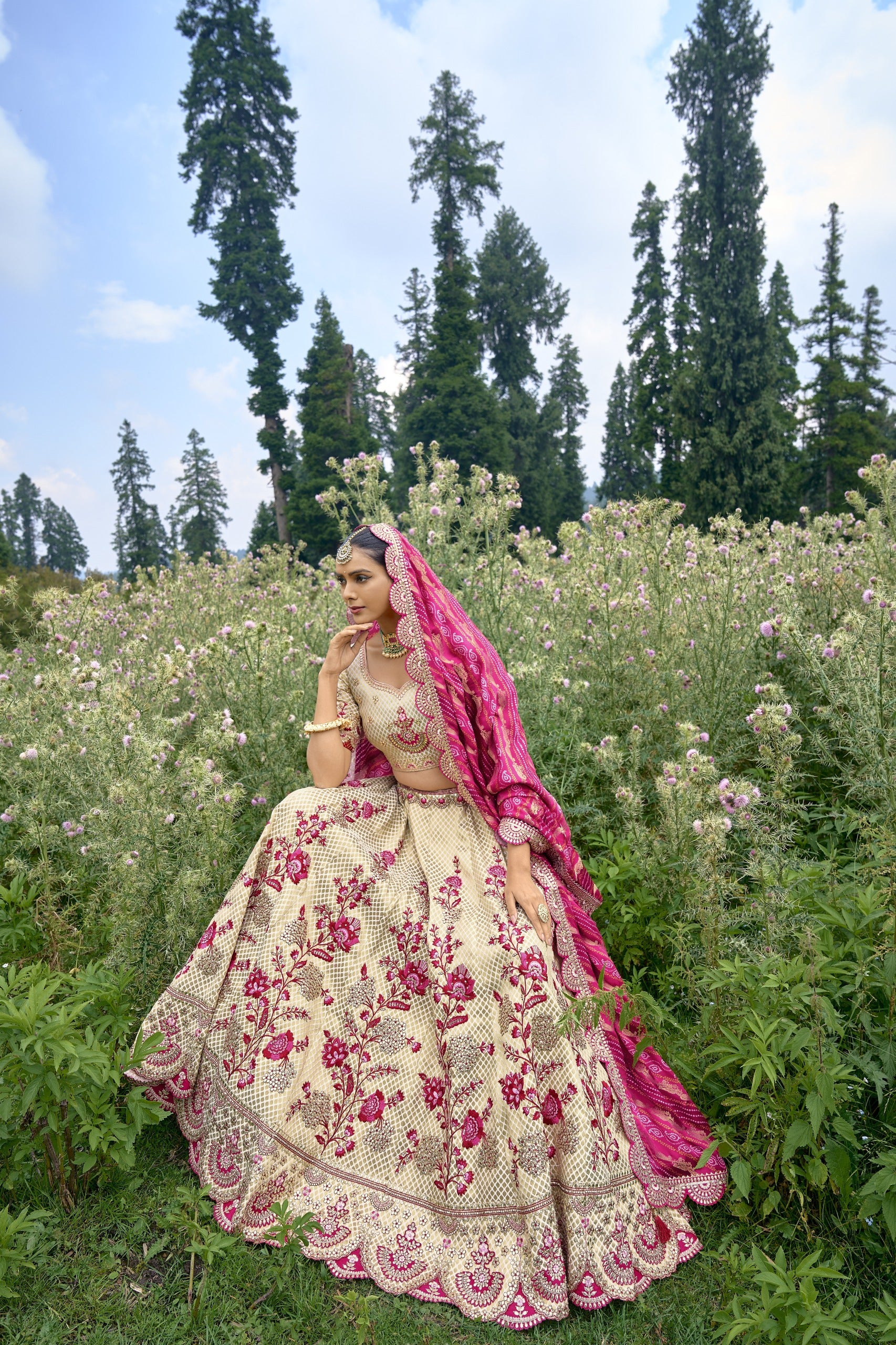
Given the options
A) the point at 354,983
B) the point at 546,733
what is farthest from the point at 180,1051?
the point at 546,733

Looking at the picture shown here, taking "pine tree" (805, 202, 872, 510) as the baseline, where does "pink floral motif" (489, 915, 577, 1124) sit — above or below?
below

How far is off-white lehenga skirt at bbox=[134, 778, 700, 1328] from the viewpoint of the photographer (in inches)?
75.2

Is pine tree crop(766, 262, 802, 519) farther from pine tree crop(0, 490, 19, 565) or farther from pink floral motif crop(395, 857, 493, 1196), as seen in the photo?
pine tree crop(0, 490, 19, 565)

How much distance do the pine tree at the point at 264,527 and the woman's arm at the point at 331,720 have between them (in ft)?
72.5

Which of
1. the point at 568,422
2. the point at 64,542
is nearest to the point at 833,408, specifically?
the point at 568,422

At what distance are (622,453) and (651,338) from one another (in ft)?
18.1

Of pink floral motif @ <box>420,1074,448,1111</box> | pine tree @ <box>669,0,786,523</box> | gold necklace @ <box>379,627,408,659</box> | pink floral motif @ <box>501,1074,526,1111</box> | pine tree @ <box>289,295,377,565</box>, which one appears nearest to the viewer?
pink floral motif @ <box>501,1074,526,1111</box>

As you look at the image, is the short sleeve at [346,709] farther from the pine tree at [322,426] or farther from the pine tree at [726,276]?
the pine tree at [322,426]

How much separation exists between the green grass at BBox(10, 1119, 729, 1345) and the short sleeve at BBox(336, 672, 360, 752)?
1402 millimetres

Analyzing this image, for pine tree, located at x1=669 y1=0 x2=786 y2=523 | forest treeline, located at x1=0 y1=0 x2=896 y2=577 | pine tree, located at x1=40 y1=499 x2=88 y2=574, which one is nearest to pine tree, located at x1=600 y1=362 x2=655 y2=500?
forest treeline, located at x1=0 y1=0 x2=896 y2=577

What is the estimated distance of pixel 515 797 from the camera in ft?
7.48

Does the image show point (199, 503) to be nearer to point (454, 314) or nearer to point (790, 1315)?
point (454, 314)

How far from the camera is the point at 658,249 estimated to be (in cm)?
2825

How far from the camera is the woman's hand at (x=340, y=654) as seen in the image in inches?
104
